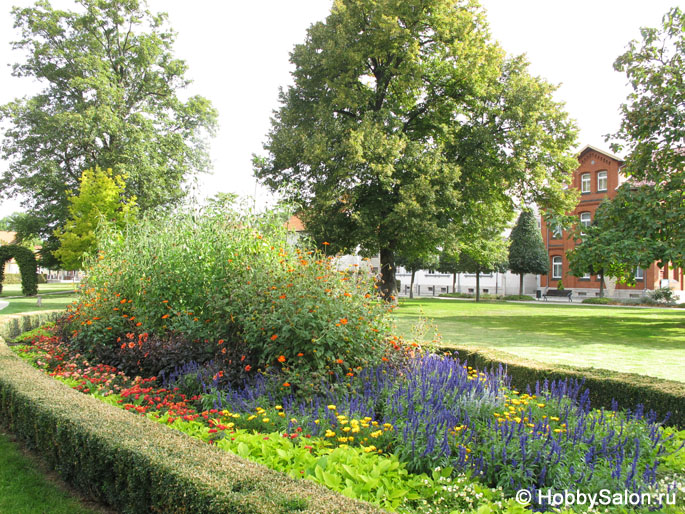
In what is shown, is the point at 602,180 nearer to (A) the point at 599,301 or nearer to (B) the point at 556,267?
(B) the point at 556,267

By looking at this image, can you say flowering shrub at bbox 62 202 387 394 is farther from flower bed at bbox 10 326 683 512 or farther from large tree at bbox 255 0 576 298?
large tree at bbox 255 0 576 298

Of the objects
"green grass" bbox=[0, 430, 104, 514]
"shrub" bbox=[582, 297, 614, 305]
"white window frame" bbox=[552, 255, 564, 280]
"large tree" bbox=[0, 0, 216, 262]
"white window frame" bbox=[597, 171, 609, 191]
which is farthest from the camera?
"white window frame" bbox=[552, 255, 564, 280]

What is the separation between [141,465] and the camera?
9.14 ft

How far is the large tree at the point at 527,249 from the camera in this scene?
38094 mm

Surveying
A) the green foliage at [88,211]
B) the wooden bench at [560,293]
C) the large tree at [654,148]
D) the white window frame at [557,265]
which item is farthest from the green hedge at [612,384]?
the white window frame at [557,265]

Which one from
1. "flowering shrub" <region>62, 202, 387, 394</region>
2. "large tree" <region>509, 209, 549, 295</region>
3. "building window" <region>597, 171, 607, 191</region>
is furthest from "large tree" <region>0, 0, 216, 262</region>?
"building window" <region>597, 171, 607, 191</region>

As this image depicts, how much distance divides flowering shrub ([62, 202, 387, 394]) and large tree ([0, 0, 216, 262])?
19304mm

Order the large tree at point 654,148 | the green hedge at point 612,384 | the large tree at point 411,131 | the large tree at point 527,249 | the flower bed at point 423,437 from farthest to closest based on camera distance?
the large tree at point 527,249 < the large tree at point 411,131 < the large tree at point 654,148 < the green hedge at point 612,384 < the flower bed at point 423,437

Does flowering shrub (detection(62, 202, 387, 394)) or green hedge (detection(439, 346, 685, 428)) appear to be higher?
flowering shrub (detection(62, 202, 387, 394))

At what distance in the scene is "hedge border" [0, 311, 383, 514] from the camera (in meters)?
2.28

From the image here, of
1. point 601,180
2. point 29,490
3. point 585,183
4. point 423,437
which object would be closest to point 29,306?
point 29,490

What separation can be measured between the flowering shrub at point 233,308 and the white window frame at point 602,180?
36.4 m

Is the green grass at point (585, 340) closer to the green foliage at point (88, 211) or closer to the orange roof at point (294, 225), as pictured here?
the orange roof at point (294, 225)

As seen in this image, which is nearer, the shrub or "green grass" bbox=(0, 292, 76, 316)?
"green grass" bbox=(0, 292, 76, 316)
